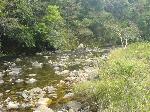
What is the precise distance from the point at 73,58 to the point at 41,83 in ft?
39.7

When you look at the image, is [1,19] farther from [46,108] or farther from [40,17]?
[46,108]

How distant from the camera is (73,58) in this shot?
32312 millimetres

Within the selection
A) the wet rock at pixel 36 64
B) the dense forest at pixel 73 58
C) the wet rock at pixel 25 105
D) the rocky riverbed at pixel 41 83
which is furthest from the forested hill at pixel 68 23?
the wet rock at pixel 25 105

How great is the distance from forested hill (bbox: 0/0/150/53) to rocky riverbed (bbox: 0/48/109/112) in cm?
332

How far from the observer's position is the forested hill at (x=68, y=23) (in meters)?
32.4

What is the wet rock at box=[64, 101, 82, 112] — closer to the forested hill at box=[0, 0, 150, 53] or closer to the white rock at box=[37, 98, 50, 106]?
the white rock at box=[37, 98, 50, 106]

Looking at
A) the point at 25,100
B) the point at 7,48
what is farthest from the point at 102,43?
the point at 25,100

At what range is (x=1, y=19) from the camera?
2961 centimetres

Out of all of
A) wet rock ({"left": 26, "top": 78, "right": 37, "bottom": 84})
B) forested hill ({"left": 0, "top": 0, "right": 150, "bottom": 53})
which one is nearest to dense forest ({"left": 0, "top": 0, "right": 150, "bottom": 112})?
forested hill ({"left": 0, "top": 0, "right": 150, "bottom": 53})

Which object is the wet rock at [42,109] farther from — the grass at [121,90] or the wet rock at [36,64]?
the wet rock at [36,64]

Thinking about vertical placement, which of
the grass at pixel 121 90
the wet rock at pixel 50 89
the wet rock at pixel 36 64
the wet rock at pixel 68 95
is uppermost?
the grass at pixel 121 90

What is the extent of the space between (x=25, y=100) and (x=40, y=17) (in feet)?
73.7

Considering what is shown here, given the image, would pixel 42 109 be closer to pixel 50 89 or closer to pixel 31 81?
pixel 50 89

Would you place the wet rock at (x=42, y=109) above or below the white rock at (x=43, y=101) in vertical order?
above
